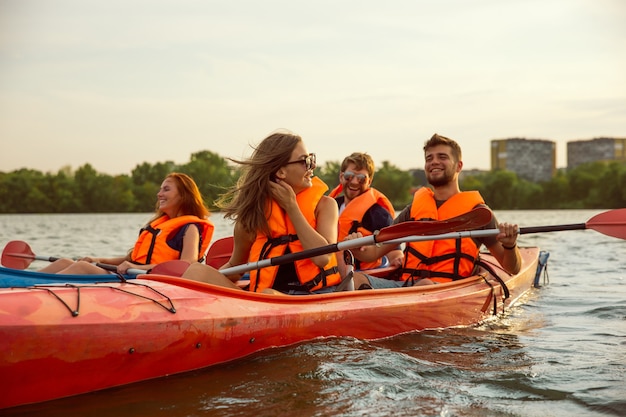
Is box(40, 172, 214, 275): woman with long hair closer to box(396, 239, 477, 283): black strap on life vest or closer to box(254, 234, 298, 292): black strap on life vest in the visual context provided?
box(254, 234, 298, 292): black strap on life vest

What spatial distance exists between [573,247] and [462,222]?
40.3ft

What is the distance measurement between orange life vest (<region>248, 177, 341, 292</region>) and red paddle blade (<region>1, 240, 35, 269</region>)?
153 inches

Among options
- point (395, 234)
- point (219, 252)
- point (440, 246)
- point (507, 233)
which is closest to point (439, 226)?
point (395, 234)

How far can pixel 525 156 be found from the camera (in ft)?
336

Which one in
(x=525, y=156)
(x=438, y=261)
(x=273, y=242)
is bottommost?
(x=438, y=261)

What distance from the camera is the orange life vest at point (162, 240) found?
19.5 ft

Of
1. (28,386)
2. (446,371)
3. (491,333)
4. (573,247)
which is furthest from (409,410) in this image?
(573,247)

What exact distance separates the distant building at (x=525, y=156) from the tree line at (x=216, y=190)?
4553 centimetres

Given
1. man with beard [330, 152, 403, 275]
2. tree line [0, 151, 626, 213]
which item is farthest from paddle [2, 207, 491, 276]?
tree line [0, 151, 626, 213]

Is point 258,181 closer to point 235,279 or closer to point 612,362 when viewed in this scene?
point 235,279

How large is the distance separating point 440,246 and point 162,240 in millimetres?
2307

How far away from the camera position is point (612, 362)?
14.2ft

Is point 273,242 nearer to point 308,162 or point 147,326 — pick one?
point 308,162

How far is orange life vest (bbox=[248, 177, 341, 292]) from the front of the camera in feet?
14.2
